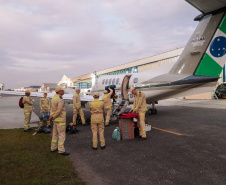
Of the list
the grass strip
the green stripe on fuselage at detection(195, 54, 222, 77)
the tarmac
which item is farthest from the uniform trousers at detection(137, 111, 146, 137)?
the green stripe on fuselage at detection(195, 54, 222, 77)

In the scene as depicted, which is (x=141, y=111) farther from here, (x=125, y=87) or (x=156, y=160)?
(x=125, y=87)

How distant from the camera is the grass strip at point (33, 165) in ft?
12.5

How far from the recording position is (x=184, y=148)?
5855 millimetres

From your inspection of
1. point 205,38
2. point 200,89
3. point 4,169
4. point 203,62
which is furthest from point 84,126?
point 205,38

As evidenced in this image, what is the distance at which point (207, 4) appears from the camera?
8914mm

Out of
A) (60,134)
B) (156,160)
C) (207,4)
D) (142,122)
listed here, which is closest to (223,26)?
(207,4)

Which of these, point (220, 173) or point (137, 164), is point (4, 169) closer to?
point (137, 164)

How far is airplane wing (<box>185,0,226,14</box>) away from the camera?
8.56 m

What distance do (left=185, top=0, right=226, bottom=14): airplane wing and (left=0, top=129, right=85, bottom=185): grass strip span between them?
9.05 metres

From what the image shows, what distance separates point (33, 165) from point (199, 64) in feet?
33.3

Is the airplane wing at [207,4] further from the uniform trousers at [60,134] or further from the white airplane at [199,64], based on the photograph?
the uniform trousers at [60,134]

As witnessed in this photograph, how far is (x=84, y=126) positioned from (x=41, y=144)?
3964 mm

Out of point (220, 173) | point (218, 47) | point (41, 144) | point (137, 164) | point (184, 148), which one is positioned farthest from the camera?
point (218, 47)

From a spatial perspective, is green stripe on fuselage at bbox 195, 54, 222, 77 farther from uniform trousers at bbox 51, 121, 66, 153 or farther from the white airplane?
uniform trousers at bbox 51, 121, 66, 153
